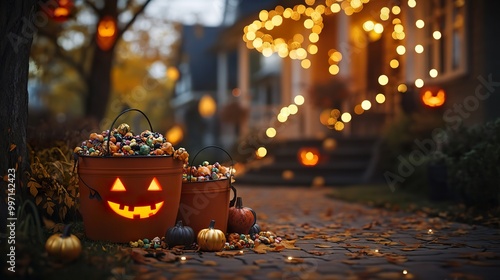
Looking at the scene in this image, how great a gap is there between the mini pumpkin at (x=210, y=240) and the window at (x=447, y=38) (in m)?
6.42

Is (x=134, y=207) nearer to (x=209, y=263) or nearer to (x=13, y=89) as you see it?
(x=209, y=263)

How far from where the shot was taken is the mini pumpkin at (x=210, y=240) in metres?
4.61

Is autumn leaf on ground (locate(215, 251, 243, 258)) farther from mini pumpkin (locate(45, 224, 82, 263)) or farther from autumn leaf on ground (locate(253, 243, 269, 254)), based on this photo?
mini pumpkin (locate(45, 224, 82, 263))

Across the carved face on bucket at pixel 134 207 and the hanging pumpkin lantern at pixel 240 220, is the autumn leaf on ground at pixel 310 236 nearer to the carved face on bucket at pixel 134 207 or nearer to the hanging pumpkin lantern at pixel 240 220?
the hanging pumpkin lantern at pixel 240 220

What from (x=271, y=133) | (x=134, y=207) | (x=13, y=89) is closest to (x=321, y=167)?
(x=271, y=133)

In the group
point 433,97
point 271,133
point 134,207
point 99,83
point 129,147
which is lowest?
point 134,207

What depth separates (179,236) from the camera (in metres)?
4.65

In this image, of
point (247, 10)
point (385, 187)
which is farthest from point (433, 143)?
point (247, 10)

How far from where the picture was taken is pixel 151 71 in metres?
24.0

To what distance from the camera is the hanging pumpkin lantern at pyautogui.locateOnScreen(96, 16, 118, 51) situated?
11016 millimetres

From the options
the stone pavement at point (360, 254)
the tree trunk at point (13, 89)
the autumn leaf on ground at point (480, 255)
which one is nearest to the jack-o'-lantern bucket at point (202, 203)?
the stone pavement at point (360, 254)

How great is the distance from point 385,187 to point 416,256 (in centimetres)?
619

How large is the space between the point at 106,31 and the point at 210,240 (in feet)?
24.3

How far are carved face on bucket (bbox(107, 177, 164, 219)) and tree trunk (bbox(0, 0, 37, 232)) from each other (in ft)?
2.57
